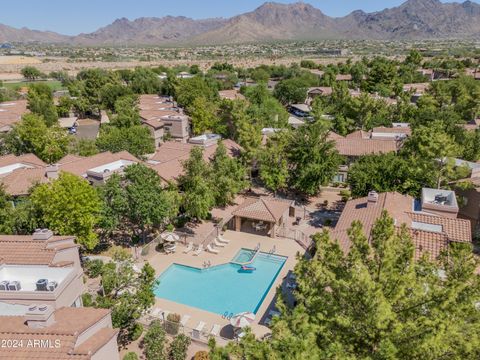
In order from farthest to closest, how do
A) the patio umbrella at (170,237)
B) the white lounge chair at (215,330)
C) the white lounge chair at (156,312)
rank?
the patio umbrella at (170,237) → the white lounge chair at (156,312) → the white lounge chair at (215,330)

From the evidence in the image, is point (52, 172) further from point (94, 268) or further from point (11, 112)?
point (11, 112)

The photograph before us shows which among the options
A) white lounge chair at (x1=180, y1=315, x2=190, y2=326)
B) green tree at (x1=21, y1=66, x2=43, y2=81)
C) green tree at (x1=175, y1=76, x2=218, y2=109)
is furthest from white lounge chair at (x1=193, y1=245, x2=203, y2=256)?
green tree at (x1=21, y1=66, x2=43, y2=81)

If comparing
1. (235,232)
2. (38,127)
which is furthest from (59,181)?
(38,127)

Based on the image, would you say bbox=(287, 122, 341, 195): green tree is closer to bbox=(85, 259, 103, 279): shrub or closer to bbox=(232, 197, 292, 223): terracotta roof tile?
bbox=(232, 197, 292, 223): terracotta roof tile

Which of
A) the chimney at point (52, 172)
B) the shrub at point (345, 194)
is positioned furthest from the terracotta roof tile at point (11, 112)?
the shrub at point (345, 194)

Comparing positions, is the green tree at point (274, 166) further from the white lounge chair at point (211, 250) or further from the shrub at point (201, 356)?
the shrub at point (201, 356)

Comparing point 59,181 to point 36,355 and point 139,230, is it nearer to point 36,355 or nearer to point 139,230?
point 139,230
